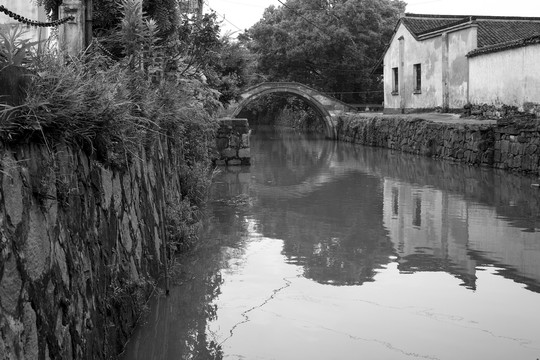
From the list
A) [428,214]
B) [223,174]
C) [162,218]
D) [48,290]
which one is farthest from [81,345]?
[223,174]

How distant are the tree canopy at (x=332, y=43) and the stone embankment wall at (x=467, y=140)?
12866 millimetres

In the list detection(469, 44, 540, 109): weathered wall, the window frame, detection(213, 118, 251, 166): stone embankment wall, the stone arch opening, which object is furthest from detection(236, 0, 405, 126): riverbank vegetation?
detection(213, 118, 251, 166): stone embankment wall

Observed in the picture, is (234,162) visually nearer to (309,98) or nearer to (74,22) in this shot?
(74,22)

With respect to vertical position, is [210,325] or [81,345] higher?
[81,345]

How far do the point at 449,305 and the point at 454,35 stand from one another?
20.6 metres

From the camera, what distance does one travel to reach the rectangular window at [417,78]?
96.1 feet

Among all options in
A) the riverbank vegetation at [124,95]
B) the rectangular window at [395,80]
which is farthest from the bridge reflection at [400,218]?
the rectangular window at [395,80]

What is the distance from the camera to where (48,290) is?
11.0ft

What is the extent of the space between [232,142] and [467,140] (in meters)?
6.07

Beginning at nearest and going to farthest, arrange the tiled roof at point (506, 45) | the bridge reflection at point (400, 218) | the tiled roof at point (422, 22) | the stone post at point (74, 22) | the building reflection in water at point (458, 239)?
1. the stone post at point (74, 22)
2. the building reflection in water at point (458, 239)
3. the bridge reflection at point (400, 218)
4. the tiled roof at point (506, 45)
5. the tiled roof at point (422, 22)

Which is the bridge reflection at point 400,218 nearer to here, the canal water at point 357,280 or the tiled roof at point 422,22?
the canal water at point 357,280

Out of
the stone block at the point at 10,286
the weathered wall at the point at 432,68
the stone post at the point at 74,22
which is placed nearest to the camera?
the stone block at the point at 10,286

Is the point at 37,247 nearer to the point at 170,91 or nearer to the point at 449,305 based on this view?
the point at 449,305

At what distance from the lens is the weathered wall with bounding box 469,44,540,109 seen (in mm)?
19234
